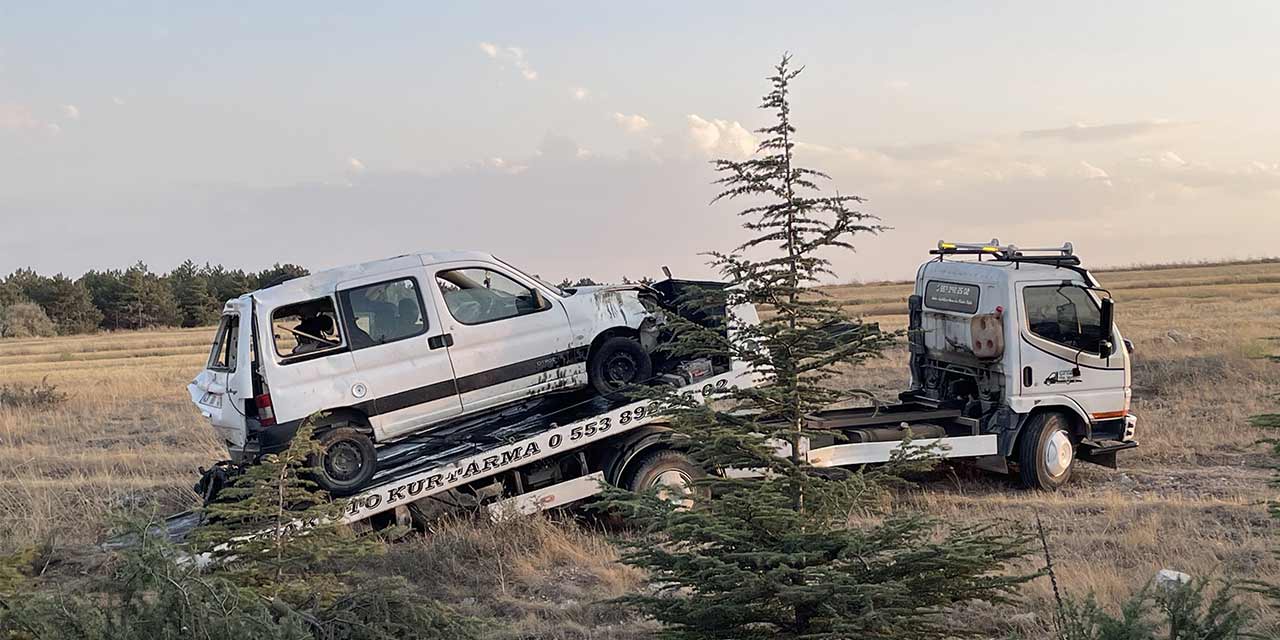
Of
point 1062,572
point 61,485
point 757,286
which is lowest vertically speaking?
point 1062,572

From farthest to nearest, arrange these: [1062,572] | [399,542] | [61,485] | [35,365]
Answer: [35,365] < [61,485] < [399,542] < [1062,572]

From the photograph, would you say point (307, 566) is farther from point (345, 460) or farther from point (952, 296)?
point (952, 296)

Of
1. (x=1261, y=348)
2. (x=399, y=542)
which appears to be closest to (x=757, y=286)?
(x=399, y=542)

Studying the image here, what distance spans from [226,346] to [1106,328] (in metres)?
9.47

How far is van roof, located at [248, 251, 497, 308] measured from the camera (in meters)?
9.77

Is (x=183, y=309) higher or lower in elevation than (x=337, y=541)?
higher

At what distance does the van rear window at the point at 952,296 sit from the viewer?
1279 cm

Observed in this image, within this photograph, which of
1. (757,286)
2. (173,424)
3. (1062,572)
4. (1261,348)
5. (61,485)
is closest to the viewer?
(757,286)

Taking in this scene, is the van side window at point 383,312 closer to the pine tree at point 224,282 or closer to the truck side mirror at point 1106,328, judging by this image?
the truck side mirror at point 1106,328

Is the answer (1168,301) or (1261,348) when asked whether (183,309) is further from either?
(1261,348)

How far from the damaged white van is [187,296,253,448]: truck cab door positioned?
0.01 meters

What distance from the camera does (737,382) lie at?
34.1 feet

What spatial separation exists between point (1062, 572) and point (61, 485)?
1056cm

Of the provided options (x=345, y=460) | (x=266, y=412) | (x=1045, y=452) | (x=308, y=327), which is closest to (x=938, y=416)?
(x=1045, y=452)
